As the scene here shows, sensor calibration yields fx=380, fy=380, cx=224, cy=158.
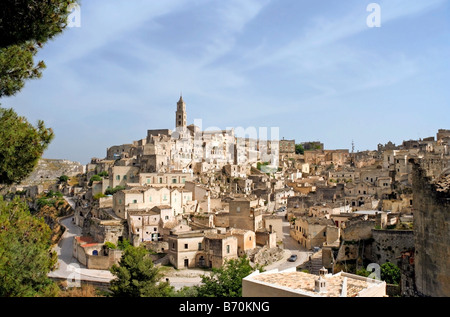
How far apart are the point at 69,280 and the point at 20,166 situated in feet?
63.4

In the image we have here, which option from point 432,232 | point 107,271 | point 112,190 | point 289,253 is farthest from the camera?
point 112,190

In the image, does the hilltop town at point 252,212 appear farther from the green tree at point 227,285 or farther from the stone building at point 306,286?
the green tree at point 227,285

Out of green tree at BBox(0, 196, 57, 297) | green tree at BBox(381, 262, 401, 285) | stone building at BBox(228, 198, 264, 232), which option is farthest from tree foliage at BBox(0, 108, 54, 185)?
stone building at BBox(228, 198, 264, 232)

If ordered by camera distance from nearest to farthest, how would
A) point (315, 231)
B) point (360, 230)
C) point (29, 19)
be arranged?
point (29, 19) < point (360, 230) < point (315, 231)

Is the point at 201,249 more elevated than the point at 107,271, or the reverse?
the point at 201,249

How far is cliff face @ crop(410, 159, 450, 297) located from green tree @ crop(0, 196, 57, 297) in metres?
10.8

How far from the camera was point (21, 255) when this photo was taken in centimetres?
1077

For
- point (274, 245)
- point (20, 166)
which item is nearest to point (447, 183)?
point (20, 166)

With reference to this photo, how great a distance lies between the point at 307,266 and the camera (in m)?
25.2

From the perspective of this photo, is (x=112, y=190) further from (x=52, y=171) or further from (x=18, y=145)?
(x=52, y=171)

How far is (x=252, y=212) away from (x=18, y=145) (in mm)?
25652

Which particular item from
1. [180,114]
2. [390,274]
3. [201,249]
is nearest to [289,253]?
[201,249]

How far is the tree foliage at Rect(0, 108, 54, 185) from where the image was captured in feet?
28.1
